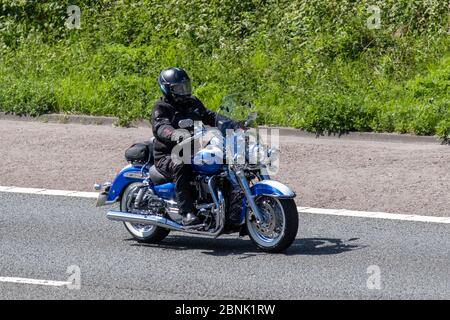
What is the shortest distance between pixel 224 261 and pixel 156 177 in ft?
4.03

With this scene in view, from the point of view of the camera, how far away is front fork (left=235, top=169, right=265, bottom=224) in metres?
11.6

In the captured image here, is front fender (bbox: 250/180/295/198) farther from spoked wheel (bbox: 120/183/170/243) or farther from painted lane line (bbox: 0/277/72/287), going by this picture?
painted lane line (bbox: 0/277/72/287)

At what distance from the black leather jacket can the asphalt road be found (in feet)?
3.50

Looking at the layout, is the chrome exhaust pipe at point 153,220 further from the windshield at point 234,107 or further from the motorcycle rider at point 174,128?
the windshield at point 234,107

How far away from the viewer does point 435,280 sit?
10766 mm

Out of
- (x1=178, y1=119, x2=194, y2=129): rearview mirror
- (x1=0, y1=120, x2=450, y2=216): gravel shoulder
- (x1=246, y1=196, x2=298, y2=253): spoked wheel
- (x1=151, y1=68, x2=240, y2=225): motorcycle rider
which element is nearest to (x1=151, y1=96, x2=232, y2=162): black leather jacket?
(x1=151, y1=68, x2=240, y2=225): motorcycle rider

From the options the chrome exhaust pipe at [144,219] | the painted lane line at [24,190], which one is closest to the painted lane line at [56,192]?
the painted lane line at [24,190]

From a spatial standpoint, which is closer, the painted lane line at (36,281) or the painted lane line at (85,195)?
the painted lane line at (36,281)

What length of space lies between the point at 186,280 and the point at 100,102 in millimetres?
8883

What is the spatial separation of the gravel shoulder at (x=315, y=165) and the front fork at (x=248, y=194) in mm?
2760

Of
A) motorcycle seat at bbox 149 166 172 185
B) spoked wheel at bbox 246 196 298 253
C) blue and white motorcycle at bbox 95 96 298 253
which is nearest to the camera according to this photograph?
spoked wheel at bbox 246 196 298 253

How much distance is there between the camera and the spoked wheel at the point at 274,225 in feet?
37.7

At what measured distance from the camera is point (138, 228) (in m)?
12.6

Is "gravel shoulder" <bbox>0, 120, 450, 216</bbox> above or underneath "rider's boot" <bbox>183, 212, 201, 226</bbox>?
underneath
